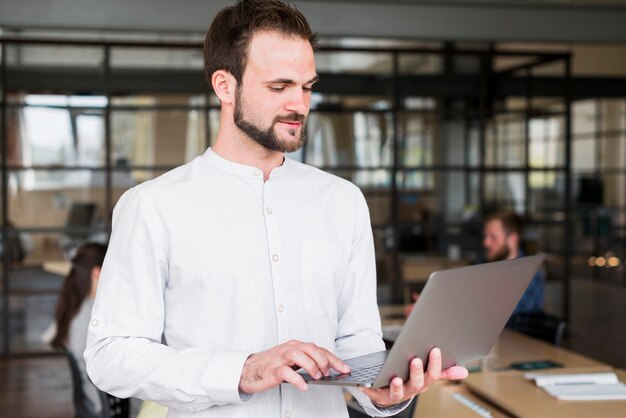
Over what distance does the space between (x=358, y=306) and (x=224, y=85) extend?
0.58 m

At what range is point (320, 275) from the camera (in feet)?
5.74

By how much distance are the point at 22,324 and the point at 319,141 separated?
3.63 meters

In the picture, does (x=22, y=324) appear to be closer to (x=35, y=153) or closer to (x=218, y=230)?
(x=35, y=153)

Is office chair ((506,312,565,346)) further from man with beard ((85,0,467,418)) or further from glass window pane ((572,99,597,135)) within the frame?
glass window pane ((572,99,597,135))

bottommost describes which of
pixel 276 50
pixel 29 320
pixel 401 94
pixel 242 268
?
pixel 29 320

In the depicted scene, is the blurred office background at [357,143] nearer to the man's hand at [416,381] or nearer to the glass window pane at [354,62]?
the glass window pane at [354,62]

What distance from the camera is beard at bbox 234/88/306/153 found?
165cm

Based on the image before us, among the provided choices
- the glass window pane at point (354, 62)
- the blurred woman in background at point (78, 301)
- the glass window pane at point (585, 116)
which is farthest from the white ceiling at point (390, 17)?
the glass window pane at point (585, 116)

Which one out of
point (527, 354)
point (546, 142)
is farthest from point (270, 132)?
point (546, 142)

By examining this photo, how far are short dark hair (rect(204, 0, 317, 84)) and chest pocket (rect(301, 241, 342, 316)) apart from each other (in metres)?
0.40

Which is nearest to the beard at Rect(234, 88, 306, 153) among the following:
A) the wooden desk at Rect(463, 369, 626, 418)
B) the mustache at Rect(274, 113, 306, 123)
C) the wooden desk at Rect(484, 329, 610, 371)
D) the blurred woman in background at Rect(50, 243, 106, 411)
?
the mustache at Rect(274, 113, 306, 123)

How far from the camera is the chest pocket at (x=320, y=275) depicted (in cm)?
173

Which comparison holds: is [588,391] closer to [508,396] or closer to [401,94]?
[508,396]

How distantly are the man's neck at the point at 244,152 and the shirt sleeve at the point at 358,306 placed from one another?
0.77 ft
